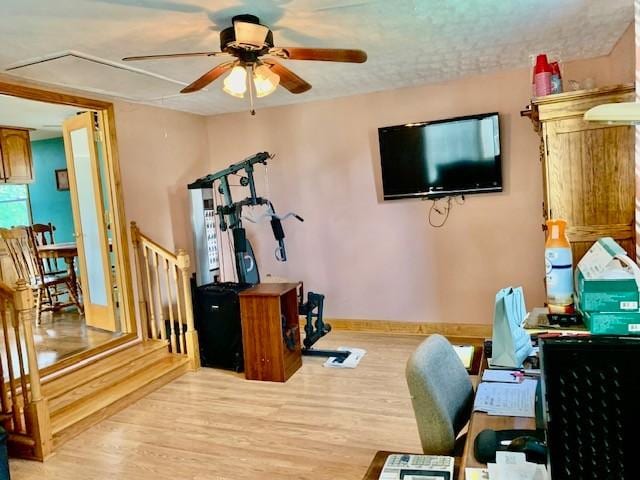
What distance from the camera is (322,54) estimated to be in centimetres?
237

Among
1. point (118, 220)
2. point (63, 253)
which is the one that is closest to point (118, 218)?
point (118, 220)

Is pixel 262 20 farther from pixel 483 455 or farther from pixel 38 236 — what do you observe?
pixel 38 236

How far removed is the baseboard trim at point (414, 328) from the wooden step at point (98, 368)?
1597 mm

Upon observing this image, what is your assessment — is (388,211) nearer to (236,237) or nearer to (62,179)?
(236,237)

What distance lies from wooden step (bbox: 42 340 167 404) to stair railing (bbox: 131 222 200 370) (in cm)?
14

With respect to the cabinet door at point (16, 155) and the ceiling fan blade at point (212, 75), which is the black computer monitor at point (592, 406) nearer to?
the ceiling fan blade at point (212, 75)

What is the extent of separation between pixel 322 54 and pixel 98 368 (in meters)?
2.91

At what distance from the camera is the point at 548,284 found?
174 centimetres

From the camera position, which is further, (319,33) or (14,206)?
(14,206)

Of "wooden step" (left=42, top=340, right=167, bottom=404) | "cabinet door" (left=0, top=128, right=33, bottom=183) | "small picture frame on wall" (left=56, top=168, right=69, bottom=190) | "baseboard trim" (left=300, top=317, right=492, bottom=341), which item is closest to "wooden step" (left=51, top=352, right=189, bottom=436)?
"wooden step" (left=42, top=340, right=167, bottom=404)

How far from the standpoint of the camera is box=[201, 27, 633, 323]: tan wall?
4.17 m

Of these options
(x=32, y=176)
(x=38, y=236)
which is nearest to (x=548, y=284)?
(x=32, y=176)

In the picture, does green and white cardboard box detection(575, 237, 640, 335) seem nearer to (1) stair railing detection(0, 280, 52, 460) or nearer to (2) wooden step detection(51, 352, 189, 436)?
(1) stair railing detection(0, 280, 52, 460)

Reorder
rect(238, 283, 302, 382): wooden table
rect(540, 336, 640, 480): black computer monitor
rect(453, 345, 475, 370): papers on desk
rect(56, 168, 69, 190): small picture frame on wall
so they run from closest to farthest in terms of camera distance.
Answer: rect(540, 336, 640, 480): black computer monitor → rect(453, 345, 475, 370): papers on desk → rect(238, 283, 302, 382): wooden table → rect(56, 168, 69, 190): small picture frame on wall
